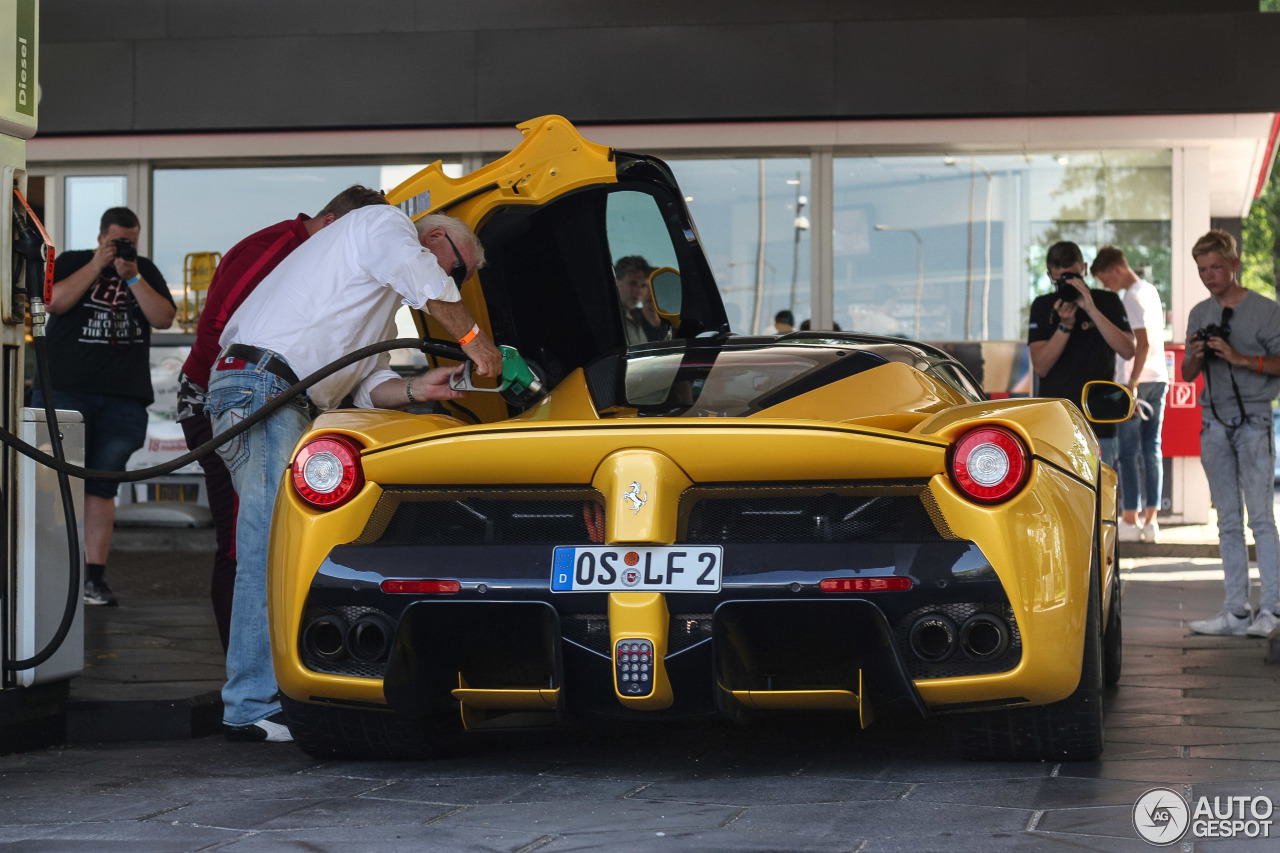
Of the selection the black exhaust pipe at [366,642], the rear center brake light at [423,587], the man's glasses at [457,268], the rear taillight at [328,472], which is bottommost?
the black exhaust pipe at [366,642]

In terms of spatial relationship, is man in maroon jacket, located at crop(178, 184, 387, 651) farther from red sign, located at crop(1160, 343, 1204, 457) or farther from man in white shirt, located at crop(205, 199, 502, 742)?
red sign, located at crop(1160, 343, 1204, 457)

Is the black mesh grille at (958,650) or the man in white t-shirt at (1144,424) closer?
the black mesh grille at (958,650)

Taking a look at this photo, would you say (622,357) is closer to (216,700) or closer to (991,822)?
(216,700)

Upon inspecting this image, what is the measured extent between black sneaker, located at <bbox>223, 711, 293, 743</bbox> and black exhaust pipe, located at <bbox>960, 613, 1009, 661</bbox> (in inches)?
80.3

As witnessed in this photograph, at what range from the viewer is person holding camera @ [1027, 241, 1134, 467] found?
7254 millimetres

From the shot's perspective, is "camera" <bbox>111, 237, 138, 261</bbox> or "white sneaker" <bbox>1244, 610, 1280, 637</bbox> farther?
"camera" <bbox>111, 237, 138, 261</bbox>

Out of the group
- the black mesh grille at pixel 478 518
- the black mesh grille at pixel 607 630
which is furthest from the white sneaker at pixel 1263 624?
the black mesh grille at pixel 478 518

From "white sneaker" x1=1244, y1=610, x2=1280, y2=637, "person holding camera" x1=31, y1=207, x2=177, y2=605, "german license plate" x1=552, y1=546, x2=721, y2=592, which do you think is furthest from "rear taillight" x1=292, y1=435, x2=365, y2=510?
"white sneaker" x1=1244, y1=610, x2=1280, y2=637

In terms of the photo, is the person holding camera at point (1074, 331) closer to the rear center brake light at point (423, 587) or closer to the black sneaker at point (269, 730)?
the black sneaker at point (269, 730)

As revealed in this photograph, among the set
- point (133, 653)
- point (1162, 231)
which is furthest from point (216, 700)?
point (1162, 231)

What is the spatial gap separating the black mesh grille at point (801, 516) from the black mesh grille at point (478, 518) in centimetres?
25

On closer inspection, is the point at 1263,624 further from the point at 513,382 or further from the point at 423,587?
the point at 423,587

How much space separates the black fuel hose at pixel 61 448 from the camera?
173 inches

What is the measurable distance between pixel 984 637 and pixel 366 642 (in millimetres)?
1443
